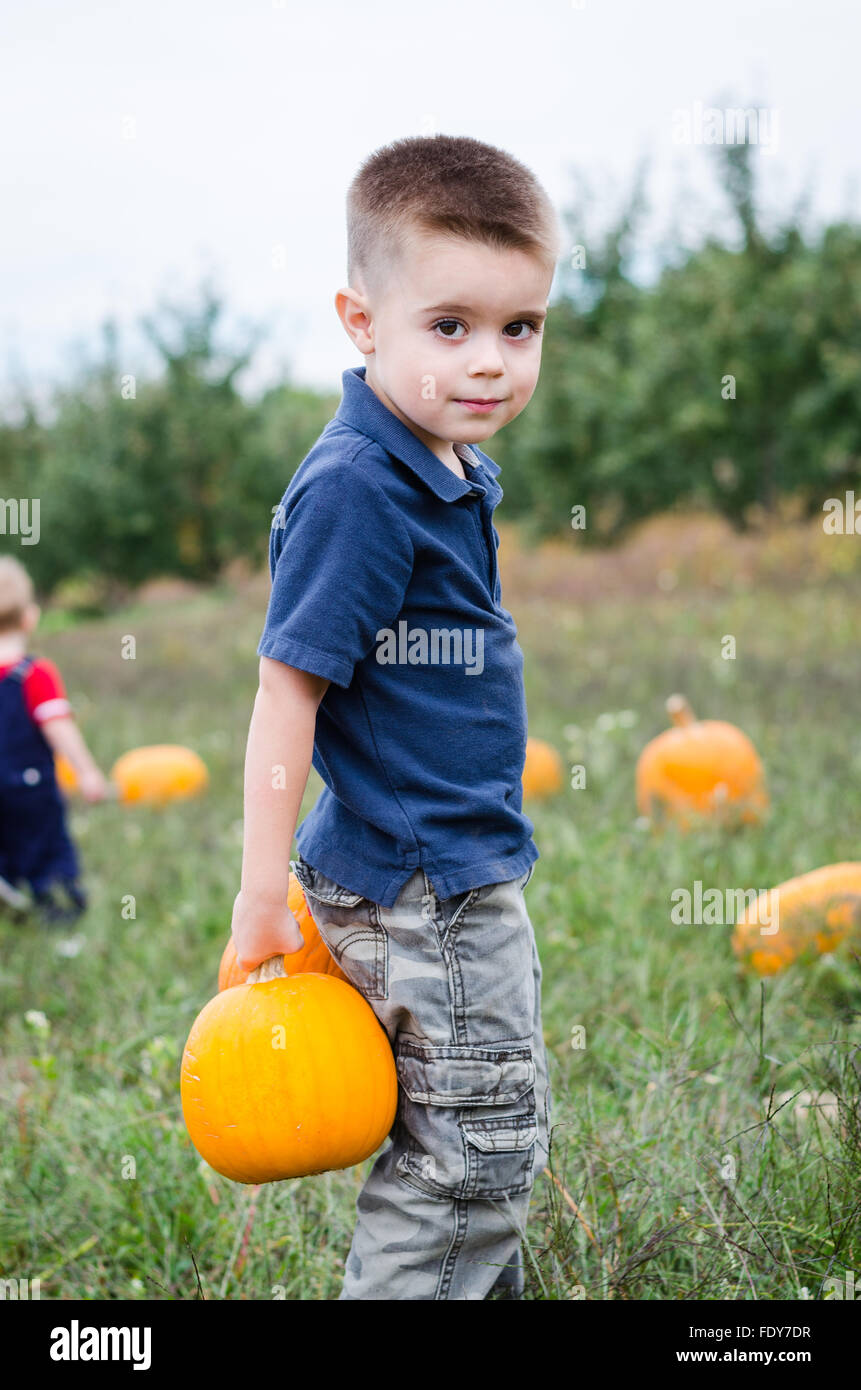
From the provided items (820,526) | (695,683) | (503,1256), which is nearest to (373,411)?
(503,1256)

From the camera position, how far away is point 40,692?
4750mm

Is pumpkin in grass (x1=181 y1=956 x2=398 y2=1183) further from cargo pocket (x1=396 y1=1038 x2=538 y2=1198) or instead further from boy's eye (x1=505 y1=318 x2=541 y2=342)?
boy's eye (x1=505 y1=318 x2=541 y2=342)

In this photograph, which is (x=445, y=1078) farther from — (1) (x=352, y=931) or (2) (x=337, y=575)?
(2) (x=337, y=575)

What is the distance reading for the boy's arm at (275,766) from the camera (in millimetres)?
1747

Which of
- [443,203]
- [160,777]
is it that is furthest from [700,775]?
[443,203]

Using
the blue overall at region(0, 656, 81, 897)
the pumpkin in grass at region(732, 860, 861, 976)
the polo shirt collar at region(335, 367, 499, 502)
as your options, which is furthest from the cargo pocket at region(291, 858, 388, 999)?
the blue overall at region(0, 656, 81, 897)

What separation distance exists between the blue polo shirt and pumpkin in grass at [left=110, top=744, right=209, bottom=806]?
14.5ft

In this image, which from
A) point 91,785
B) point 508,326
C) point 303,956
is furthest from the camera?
point 91,785

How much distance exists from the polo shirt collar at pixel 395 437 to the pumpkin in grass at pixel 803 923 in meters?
1.93

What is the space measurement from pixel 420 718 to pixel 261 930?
1.35 ft

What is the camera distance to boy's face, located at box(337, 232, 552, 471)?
5.72 feet

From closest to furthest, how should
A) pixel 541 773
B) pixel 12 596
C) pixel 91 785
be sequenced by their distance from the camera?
pixel 91 785
pixel 12 596
pixel 541 773
